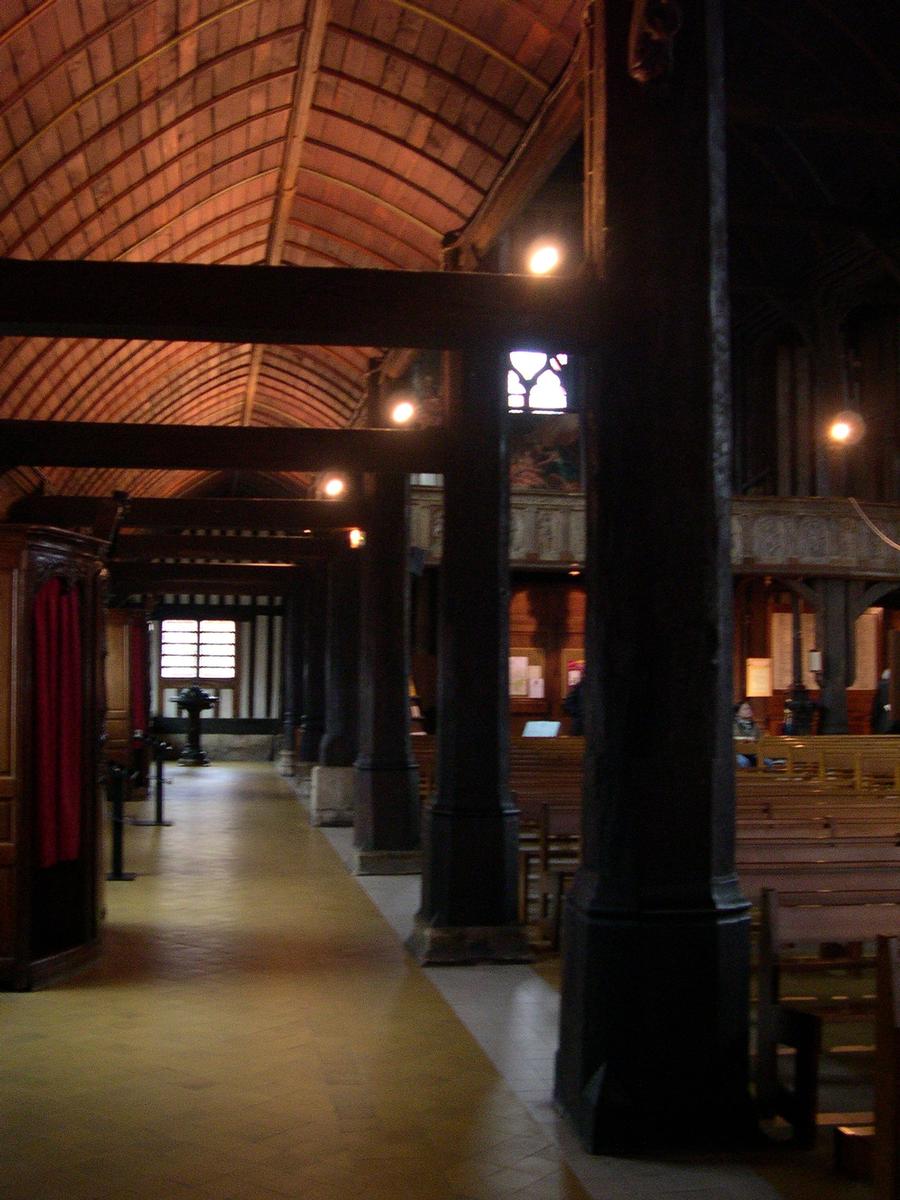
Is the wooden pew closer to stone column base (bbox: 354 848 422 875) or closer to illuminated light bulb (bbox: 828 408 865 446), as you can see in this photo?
stone column base (bbox: 354 848 422 875)

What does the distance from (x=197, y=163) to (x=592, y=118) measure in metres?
4.90

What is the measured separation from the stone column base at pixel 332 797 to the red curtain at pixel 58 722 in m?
8.56

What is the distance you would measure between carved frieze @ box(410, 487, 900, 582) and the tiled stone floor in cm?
1230

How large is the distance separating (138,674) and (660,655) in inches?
661

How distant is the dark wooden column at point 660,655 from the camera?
5.12 metres

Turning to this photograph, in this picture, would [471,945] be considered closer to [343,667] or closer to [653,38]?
[653,38]

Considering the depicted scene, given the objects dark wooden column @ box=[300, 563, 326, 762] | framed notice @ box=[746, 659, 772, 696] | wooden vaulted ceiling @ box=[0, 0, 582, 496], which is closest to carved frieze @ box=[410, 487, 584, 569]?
dark wooden column @ box=[300, 563, 326, 762]

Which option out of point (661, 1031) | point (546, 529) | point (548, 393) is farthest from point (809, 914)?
point (548, 393)

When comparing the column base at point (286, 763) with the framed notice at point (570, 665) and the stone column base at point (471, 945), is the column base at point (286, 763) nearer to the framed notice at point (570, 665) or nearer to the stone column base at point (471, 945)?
the framed notice at point (570, 665)

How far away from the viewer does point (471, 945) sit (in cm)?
858

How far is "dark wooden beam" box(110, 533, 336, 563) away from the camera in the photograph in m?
16.4

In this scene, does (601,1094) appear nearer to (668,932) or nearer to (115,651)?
(668,932)

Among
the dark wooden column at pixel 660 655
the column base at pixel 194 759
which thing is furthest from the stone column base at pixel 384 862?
the column base at pixel 194 759

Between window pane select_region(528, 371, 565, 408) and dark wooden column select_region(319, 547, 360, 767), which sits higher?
window pane select_region(528, 371, 565, 408)
